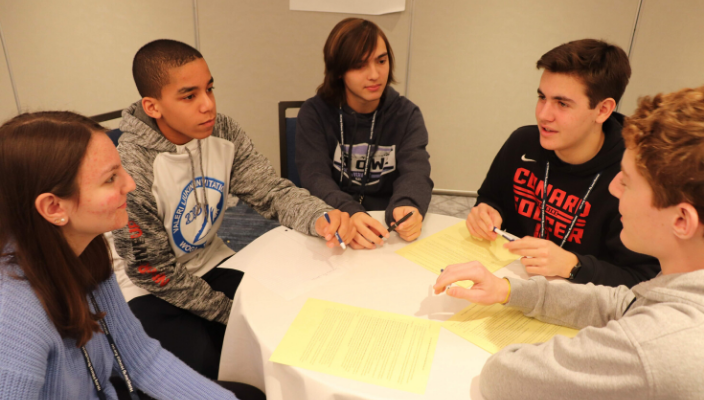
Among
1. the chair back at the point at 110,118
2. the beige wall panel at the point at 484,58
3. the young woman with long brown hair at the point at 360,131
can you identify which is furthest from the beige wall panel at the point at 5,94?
the beige wall panel at the point at 484,58

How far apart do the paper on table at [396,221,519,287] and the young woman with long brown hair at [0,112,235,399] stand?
81 centimetres

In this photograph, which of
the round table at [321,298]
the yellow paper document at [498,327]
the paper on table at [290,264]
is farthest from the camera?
the paper on table at [290,264]

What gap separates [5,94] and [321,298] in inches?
131

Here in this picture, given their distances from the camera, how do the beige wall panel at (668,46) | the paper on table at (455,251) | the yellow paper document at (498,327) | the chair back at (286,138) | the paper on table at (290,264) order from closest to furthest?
the yellow paper document at (498,327), the paper on table at (290,264), the paper on table at (455,251), the chair back at (286,138), the beige wall panel at (668,46)

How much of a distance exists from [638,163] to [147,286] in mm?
1415

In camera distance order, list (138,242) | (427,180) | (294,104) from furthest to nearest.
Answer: (294,104), (427,180), (138,242)

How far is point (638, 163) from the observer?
782 mm

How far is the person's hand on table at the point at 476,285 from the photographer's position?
1.01 metres

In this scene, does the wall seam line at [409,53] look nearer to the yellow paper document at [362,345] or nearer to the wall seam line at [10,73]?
the yellow paper document at [362,345]

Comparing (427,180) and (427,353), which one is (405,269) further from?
(427,180)

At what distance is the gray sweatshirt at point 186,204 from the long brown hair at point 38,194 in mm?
535

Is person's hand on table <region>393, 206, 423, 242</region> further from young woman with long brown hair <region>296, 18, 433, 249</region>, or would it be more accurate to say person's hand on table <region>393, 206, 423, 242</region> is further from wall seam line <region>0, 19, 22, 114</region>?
wall seam line <region>0, 19, 22, 114</region>

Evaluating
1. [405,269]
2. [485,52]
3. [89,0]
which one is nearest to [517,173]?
[405,269]

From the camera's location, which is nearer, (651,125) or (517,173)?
(651,125)
